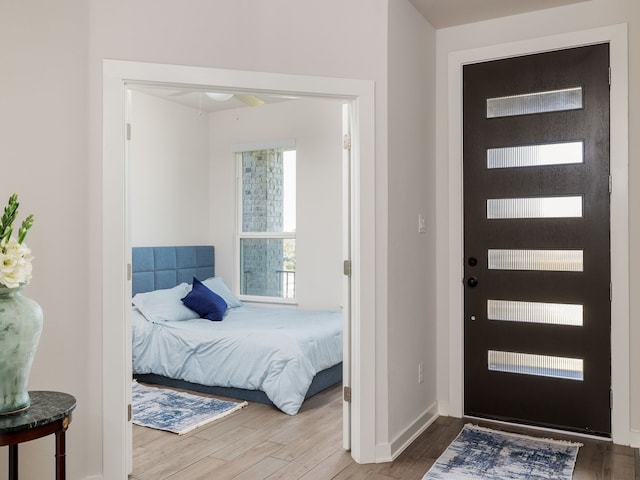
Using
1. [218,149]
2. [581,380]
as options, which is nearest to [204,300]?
[218,149]

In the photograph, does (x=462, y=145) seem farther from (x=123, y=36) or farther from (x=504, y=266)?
(x=123, y=36)

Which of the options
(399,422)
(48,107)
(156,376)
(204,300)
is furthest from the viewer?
(204,300)

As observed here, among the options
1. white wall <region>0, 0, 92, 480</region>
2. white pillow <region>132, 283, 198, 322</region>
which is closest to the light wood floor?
white wall <region>0, 0, 92, 480</region>

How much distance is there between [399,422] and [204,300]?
8.13ft

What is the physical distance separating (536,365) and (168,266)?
3699mm

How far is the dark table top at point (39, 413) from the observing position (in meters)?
1.78

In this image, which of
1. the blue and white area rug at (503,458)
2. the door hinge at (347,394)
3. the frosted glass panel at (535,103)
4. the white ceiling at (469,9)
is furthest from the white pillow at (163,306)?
the frosted glass panel at (535,103)

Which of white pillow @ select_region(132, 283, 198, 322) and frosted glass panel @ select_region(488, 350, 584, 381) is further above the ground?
white pillow @ select_region(132, 283, 198, 322)

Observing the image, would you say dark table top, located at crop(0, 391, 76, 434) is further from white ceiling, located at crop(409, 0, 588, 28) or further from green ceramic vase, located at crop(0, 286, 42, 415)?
white ceiling, located at crop(409, 0, 588, 28)

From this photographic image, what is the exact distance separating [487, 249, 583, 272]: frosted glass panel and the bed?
4.90 ft

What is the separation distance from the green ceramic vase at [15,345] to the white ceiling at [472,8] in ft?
9.03

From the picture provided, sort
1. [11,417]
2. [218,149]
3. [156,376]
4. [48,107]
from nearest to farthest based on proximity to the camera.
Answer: [11,417] → [48,107] → [156,376] → [218,149]

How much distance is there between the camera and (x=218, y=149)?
643 cm

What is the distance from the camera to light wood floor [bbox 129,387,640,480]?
9.53 ft
